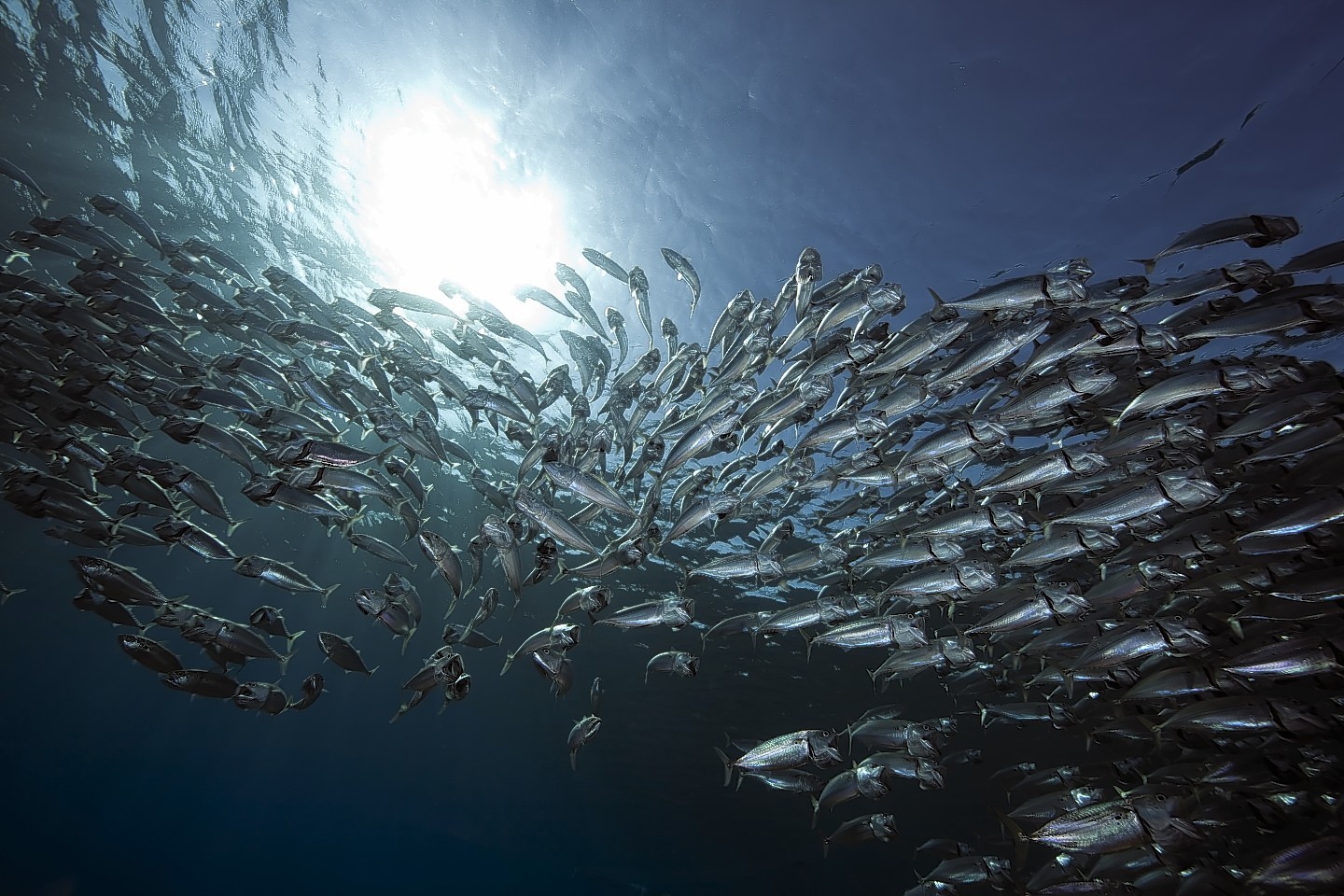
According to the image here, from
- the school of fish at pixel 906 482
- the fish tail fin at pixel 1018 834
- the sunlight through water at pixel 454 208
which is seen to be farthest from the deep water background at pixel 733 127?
the fish tail fin at pixel 1018 834

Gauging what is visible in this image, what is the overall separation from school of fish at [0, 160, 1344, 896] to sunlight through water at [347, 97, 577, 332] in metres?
3.01

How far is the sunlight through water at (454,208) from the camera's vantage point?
924cm

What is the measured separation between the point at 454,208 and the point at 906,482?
9564 mm

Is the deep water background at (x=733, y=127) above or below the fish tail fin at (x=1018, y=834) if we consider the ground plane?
above

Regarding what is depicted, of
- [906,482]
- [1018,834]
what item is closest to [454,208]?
[906,482]

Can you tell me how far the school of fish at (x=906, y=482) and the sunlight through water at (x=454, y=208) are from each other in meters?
3.01

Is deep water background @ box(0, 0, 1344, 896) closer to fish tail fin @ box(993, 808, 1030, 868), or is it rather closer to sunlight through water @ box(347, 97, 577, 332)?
sunlight through water @ box(347, 97, 577, 332)

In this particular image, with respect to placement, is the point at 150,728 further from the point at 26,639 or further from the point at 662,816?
the point at 662,816

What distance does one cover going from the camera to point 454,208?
33.4 ft

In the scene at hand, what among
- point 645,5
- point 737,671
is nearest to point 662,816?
point 737,671

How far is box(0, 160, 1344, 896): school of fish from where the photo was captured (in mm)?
4504

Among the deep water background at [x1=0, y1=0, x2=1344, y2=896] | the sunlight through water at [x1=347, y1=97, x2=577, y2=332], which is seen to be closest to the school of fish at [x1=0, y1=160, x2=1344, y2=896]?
the deep water background at [x1=0, y1=0, x2=1344, y2=896]

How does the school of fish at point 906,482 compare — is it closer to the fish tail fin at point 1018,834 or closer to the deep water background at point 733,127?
the fish tail fin at point 1018,834

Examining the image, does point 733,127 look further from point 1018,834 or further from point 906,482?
point 1018,834
